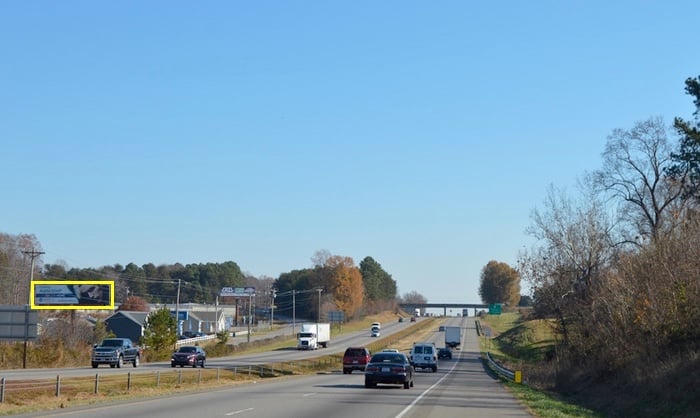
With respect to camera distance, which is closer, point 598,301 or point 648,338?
point 648,338

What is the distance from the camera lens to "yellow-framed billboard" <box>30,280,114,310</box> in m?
85.7

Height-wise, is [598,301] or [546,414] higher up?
[598,301]

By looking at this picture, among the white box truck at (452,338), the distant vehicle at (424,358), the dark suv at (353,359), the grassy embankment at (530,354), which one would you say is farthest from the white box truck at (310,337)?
the dark suv at (353,359)

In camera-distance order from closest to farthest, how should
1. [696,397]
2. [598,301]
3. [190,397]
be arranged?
[696,397], [190,397], [598,301]

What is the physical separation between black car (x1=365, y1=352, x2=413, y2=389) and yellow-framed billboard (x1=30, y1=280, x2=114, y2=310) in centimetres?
5777

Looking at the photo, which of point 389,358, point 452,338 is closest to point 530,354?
point 452,338

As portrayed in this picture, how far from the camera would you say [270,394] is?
104 ft

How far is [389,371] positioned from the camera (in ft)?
118

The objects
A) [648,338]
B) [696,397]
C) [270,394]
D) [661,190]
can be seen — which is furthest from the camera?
[661,190]

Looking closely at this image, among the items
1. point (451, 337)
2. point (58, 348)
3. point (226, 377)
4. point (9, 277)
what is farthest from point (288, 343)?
point (226, 377)

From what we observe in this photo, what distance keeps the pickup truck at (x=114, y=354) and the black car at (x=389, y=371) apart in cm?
2444

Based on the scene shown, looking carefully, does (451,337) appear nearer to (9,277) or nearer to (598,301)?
(9,277)

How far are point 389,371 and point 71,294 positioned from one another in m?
59.5

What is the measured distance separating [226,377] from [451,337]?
237ft
